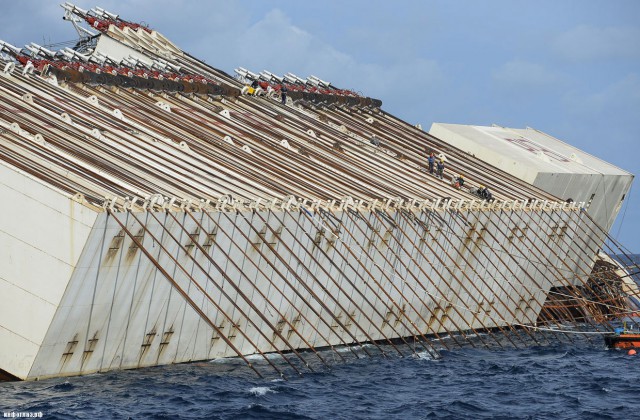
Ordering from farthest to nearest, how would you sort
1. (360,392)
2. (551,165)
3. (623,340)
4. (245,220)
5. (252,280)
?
1. (551,165)
2. (623,340)
3. (252,280)
4. (245,220)
5. (360,392)

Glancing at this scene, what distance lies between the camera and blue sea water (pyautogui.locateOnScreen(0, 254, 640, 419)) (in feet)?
154

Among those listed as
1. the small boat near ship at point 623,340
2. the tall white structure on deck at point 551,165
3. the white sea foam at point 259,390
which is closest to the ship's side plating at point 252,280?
the white sea foam at point 259,390

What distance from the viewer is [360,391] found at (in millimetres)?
54125

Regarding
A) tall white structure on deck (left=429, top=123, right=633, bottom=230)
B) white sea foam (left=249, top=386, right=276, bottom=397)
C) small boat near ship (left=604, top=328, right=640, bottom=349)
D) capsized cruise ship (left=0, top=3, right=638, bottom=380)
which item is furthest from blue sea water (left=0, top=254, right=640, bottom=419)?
tall white structure on deck (left=429, top=123, right=633, bottom=230)

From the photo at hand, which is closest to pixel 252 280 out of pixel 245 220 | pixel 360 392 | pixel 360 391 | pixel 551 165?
pixel 245 220

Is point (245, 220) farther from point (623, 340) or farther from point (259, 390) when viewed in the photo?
point (623, 340)

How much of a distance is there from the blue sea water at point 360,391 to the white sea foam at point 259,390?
0.04m

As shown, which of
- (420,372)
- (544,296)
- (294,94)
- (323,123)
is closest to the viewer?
(420,372)

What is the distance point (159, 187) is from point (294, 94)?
4728 cm

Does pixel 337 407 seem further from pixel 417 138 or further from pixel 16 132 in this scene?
pixel 417 138

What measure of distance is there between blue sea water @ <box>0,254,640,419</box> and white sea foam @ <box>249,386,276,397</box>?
43 mm

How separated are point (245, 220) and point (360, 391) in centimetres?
991

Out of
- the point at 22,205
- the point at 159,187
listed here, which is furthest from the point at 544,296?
the point at 22,205

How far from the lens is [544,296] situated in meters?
90.2
